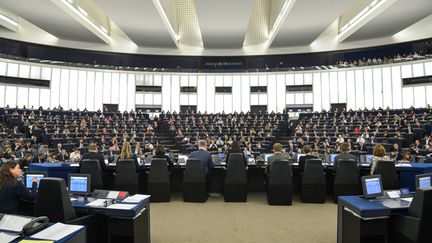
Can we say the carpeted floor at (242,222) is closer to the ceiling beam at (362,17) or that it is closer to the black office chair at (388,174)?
the black office chair at (388,174)

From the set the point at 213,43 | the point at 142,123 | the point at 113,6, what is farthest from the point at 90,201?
the point at 213,43

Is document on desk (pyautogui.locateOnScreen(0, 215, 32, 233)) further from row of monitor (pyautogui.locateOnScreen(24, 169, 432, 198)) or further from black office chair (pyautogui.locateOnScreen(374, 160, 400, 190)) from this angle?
black office chair (pyautogui.locateOnScreen(374, 160, 400, 190))

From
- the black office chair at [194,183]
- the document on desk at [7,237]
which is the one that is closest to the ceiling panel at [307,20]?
the black office chair at [194,183]

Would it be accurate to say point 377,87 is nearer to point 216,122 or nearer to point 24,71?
point 216,122

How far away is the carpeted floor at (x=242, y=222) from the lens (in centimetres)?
494

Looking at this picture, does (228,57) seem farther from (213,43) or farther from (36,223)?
(36,223)

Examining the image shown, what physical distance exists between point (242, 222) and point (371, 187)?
2.39 meters

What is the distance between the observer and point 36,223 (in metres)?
2.61

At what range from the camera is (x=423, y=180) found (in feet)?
14.0

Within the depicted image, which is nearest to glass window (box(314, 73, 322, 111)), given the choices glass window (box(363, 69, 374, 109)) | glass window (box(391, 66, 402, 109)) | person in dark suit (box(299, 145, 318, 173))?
glass window (box(363, 69, 374, 109))

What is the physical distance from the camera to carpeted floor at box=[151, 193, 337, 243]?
4.94 meters

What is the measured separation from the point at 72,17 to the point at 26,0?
261cm

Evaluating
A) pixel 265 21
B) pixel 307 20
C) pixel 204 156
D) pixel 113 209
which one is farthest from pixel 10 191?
A: pixel 265 21

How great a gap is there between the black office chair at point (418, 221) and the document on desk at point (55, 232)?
3369 mm
